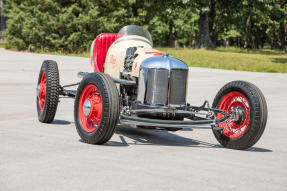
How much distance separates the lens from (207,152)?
6949 millimetres

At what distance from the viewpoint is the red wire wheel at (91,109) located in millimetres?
7258

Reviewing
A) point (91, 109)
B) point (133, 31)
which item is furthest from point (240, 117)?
point (133, 31)

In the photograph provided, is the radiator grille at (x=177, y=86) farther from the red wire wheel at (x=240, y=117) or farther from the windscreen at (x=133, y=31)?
the windscreen at (x=133, y=31)

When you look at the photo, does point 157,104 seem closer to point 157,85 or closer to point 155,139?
point 157,85

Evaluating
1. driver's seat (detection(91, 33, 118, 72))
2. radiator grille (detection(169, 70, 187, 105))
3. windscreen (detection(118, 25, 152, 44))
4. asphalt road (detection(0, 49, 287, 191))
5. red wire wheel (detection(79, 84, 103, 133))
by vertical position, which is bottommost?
asphalt road (detection(0, 49, 287, 191))

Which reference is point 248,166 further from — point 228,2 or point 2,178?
point 228,2

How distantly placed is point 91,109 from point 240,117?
2.08m

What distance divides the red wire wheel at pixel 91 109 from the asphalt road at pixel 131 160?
28 cm

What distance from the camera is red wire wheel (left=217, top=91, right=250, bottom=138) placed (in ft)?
23.8

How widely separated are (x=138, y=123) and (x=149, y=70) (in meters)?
0.95

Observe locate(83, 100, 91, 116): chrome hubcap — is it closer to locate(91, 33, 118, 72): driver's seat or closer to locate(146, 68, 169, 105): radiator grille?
locate(146, 68, 169, 105): radiator grille

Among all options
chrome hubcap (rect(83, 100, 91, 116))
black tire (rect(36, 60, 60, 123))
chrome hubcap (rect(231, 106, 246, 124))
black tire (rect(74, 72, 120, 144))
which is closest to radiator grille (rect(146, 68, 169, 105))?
black tire (rect(74, 72, 120, 144))

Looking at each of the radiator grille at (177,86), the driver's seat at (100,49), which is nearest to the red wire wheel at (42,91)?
the driver's seat at (100,49)

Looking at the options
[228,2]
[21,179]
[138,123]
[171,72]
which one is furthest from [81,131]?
[228,2]
